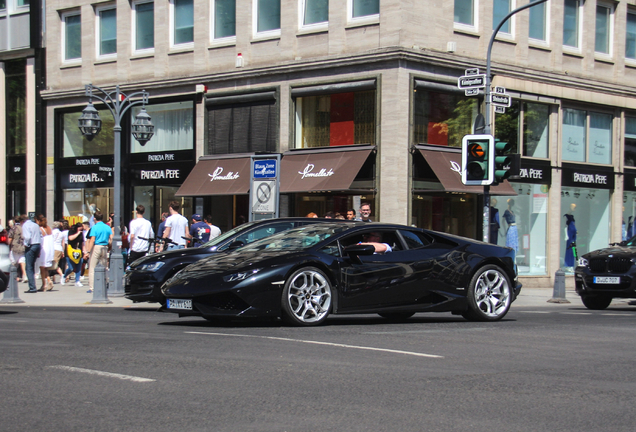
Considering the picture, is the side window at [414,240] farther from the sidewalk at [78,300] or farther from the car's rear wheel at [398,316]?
the sidewalk at [78,300]

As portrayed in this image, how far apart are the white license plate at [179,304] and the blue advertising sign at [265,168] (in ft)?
26.9

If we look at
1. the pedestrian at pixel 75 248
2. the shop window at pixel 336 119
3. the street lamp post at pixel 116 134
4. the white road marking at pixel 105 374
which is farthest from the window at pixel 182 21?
the white road marking at pixel 105 374

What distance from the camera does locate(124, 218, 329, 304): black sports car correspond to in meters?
13.4

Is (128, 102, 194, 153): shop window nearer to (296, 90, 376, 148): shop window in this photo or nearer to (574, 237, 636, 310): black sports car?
(296, 90, 376, 148): shop window

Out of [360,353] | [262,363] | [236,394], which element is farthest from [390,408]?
[360,353]

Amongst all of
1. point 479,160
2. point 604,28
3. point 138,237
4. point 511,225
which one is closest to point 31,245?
point 138,237

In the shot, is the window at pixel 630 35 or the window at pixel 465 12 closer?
the window at pixel 465 12

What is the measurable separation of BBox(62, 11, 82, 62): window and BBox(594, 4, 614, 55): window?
17259 mm

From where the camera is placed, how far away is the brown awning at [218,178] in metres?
25.5

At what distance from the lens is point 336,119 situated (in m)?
24.7

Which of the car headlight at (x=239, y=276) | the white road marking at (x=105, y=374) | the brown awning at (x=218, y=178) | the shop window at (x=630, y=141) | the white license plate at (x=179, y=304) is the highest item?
the shop window at (x=630, y=141)

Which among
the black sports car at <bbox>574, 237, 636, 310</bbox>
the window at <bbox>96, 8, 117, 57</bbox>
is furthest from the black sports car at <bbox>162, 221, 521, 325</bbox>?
the window at <bbox>96, 8, 117, 57</bbox>

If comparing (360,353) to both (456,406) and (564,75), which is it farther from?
(564,75)

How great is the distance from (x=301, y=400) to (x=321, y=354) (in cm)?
204
